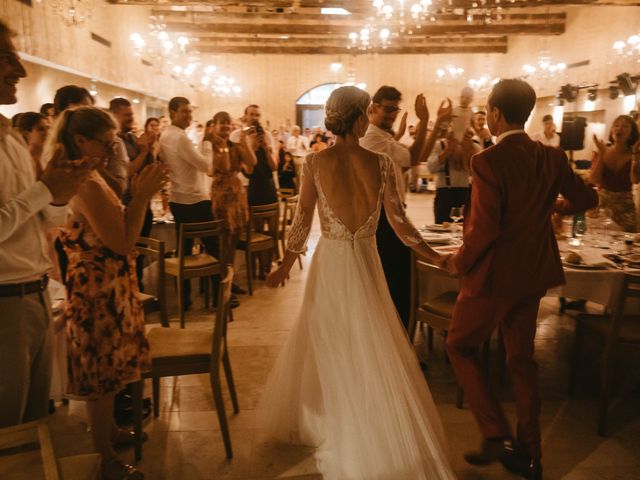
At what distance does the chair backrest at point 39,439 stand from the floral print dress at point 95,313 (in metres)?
0.86

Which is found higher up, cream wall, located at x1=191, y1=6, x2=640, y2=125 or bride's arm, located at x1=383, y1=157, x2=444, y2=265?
cream wall, located at x1=191, y1=6, x2=640, y2=125

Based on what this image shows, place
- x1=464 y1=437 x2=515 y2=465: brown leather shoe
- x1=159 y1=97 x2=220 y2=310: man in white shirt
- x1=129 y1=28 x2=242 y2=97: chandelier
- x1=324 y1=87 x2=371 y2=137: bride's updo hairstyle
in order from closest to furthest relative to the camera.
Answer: x1=324 y1=87 x2=371 y2=137: bride's updo hairstyle
x1=464 y1=437 x2=515 y2=465: brown leather shoe
x1=159 y1=97 x2=220 y2=310: man in white shirt
x1=129 y1=28 x2=242 y2=97: chandelier

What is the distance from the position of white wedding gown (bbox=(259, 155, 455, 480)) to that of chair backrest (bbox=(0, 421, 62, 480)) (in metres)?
1.23

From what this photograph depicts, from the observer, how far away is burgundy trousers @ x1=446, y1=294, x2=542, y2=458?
235 centimetres

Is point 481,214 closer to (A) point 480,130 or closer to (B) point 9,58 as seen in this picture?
(B) point 9,58

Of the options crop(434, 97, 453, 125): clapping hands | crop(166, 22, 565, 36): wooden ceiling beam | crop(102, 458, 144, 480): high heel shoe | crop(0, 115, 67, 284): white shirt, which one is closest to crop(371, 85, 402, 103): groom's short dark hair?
crop(434, 97, 453, 125): clapping hands

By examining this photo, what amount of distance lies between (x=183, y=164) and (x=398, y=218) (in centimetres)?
282

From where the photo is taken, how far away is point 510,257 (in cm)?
225

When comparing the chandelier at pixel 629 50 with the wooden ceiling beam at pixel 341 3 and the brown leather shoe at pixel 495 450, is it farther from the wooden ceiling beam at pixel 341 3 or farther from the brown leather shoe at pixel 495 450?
the brown leather shoe at pixel 495 450

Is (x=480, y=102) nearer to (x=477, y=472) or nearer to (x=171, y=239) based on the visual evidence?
(x=171, y=239)

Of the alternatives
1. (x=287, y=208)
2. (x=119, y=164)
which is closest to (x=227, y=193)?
(x=119, y=164)

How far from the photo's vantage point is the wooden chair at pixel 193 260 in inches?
165

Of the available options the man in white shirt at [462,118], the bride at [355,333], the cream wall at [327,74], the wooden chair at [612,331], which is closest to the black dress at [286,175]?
the man in white shirt at [462,118]

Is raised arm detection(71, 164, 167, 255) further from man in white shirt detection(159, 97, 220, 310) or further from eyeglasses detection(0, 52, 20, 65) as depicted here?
man in white shirt detection(159, 97, 220, 310)
